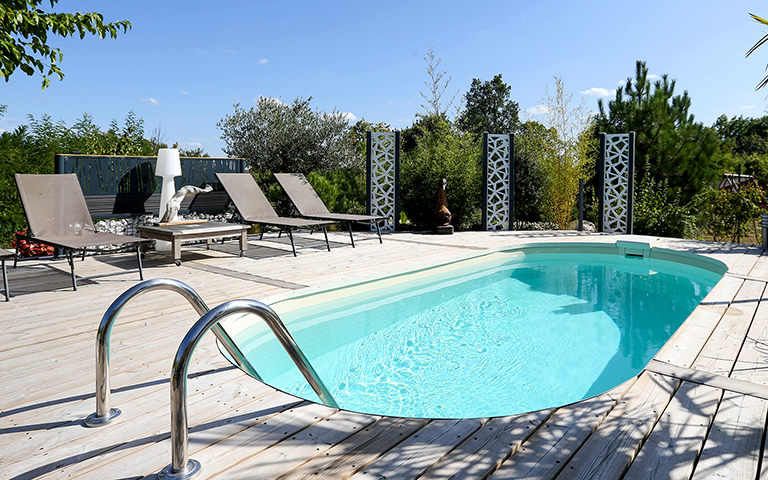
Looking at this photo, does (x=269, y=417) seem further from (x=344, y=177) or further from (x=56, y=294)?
(x=344, y=177)

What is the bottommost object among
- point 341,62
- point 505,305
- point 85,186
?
point 505,305

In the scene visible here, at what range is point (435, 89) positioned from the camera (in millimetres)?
Answer: 12328

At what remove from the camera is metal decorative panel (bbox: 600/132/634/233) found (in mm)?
9484

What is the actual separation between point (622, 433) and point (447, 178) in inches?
333

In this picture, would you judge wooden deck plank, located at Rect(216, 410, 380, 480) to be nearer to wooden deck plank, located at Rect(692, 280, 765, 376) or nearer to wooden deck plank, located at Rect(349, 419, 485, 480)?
wooden deck plank, located at Rect(349, 419, 485, 480)

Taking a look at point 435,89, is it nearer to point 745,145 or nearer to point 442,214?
point 442,214

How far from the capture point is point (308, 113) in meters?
13.8

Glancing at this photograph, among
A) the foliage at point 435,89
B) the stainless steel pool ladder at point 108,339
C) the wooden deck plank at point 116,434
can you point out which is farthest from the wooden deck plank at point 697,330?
the foliage at point 435,89

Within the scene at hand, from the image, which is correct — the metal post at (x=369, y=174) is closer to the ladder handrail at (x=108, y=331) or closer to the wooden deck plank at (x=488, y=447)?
the ladder handrail at (x=108, y=331)

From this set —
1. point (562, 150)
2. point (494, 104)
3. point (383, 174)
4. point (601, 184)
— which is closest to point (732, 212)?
point (601, 184)

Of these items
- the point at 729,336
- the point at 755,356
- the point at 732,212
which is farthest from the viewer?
the point at 732,212

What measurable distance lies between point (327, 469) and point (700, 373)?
1.93 metres

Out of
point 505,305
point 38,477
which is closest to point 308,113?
point 505,305

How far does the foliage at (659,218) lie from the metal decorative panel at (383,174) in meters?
4.96
